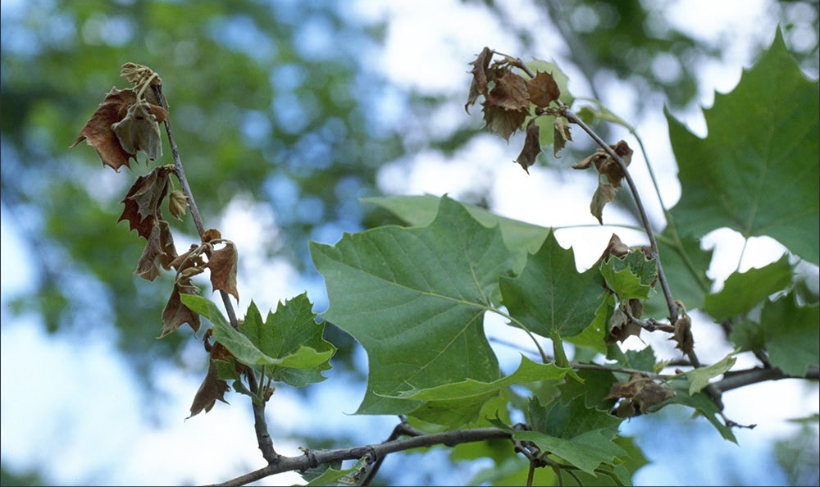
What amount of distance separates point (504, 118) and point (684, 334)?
0.31 feet

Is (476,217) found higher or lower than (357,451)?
higher

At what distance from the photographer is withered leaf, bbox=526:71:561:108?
0.84ft

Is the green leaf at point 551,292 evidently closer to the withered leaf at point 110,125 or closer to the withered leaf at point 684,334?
the withered leaf at point 684,334

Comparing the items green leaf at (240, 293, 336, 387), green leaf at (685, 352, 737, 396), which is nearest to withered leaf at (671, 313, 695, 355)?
green leaf at (685, 352, 737, 396)

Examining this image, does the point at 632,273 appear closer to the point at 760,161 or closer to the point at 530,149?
the point at 530,149

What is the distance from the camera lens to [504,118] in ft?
0.84

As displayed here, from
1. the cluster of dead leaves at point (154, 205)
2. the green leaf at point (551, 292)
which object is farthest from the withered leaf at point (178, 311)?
the green leaf at point (551, 292)

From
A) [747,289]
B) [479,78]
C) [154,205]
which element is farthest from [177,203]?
[747,289]

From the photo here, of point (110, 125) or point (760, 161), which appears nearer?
point (110, 125)

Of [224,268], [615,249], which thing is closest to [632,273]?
[615,249]

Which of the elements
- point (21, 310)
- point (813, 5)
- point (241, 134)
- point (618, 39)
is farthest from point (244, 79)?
point (813, 5)

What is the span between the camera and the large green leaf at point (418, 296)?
0.27 meters

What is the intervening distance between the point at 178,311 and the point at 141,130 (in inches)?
2.0

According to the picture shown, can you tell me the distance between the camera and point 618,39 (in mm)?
2170
